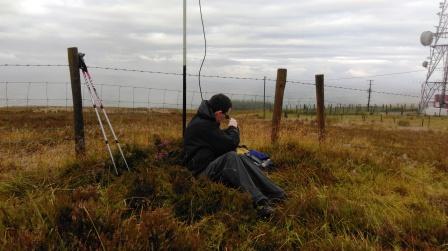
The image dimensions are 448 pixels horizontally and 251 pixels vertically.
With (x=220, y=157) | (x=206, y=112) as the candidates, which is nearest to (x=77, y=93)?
(x=206, y=112)

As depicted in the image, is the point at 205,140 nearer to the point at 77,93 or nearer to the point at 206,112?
the point at 206,112

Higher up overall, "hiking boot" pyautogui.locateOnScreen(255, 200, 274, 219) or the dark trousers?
the dark trousers

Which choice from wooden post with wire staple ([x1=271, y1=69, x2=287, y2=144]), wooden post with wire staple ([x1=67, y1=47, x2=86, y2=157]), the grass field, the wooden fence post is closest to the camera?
the grass field

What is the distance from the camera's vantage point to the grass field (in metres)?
3.73

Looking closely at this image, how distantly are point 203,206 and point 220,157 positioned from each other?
28.0 inches

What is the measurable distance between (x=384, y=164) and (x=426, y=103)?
171ft

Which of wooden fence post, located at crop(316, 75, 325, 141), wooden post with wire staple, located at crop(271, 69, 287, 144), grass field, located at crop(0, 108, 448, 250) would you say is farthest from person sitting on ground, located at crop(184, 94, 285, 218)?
wooden fence post, located at crop(316, 75, 325, 141)

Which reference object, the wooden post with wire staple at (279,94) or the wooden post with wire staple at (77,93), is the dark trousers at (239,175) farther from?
the wooden post with wire staple at (279,94)

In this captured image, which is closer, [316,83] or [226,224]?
[226,224]

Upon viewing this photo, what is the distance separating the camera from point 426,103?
179ft

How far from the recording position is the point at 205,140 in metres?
5.45

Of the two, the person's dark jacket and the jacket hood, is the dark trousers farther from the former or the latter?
the jacket hood

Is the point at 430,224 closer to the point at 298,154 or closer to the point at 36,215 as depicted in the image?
the point at 298,154

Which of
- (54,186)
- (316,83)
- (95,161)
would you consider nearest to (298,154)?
(316,83)
